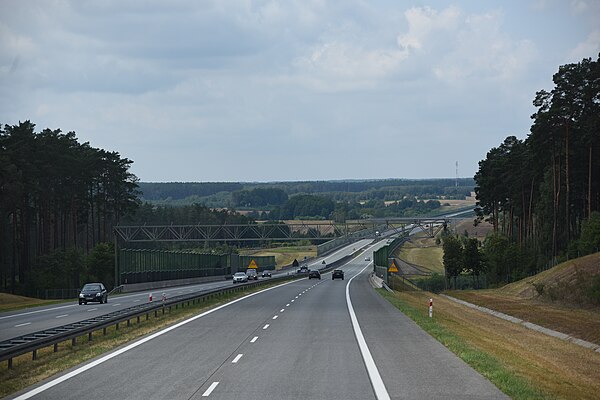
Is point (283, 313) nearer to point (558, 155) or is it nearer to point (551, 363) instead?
point (551, 363)

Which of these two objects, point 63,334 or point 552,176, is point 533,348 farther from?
point 552,176

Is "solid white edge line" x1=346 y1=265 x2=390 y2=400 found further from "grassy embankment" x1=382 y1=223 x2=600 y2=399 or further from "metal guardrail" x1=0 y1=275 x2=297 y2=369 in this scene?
"metal guardrail" x1=0 y1=275 x2=297 y2=369

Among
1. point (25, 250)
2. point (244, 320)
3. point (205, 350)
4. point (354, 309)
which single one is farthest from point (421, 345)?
point (25, 250)

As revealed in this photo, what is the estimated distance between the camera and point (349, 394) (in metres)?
15.4

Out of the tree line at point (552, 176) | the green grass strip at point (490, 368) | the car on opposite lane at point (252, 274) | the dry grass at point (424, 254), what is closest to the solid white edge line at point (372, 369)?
the green grass strip at point (490, 368)

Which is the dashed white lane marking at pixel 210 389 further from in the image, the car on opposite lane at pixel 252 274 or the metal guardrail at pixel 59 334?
the car on opposite lane at pixel 252 274

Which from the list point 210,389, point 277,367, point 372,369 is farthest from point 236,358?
point 210,389

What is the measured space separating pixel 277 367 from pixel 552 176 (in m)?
68.8

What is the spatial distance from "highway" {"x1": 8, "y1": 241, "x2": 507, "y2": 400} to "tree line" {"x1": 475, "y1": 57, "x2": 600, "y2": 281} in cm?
4300

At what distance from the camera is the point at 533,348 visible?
3017cm

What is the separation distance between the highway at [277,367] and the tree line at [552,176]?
43.0 m

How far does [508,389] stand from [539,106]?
210 ft

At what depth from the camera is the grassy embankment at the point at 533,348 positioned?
17.5m

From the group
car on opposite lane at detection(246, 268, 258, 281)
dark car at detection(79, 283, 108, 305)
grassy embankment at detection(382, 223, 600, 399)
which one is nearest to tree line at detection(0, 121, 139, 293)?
car on opposite lane at detection(246, 268, 258, 281)
